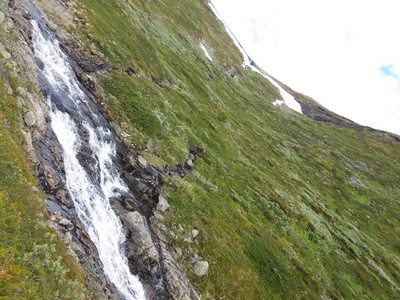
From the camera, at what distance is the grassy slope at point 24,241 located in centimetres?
988

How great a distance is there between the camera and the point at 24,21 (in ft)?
80.5

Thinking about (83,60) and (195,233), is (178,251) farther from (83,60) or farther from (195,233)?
(83,60)

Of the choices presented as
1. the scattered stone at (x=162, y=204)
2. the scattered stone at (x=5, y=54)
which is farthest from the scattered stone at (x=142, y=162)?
the scattered stone at (x=5, y=54)

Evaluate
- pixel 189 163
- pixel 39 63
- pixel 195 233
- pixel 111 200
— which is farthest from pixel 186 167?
pixel 39 63

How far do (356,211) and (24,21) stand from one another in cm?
9146

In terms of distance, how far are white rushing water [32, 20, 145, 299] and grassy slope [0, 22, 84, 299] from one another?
12.4 feet

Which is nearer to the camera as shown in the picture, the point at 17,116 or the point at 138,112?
the point at 17,116

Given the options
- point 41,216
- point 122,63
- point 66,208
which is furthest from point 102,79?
point 41,216

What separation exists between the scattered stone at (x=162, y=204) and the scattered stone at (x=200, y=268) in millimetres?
5588

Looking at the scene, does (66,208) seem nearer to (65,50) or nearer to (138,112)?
(138,112)

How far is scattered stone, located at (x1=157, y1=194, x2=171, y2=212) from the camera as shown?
24000 mm

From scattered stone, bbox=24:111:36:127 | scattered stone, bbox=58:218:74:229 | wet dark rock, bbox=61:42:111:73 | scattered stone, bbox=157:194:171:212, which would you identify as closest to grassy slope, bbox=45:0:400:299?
scattered stone, bbox=157:194:171:212

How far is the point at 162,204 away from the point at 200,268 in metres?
6.49

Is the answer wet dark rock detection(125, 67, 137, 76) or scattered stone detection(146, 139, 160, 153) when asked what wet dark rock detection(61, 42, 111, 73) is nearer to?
wet dark rock detection(125, 67, 137, 76)
